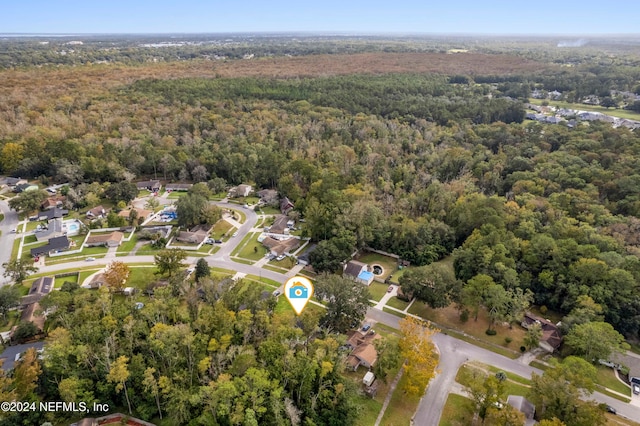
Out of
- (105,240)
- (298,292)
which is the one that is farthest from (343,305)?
(105,240)

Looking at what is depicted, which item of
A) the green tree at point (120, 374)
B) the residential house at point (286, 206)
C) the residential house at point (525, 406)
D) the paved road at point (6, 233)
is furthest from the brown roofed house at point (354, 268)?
the paved road at point (6, 233)

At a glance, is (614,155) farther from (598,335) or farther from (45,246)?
(45,246)

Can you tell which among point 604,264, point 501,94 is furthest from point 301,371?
point 501,94

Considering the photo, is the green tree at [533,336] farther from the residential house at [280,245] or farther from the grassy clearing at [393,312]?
the residential house at [280,245]

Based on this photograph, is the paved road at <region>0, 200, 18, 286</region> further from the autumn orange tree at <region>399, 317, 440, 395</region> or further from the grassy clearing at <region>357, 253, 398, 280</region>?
the autumn orange tree at <region>399, 317, 440, 395</region>

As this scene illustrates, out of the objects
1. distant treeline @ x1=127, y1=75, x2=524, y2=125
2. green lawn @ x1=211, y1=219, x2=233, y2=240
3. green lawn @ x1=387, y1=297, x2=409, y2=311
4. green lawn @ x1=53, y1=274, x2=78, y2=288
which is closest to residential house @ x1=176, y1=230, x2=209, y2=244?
green lawn @ x1=211, y1=219, x2=233, y2=240

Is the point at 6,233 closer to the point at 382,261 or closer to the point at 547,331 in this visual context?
the point at 382,261
